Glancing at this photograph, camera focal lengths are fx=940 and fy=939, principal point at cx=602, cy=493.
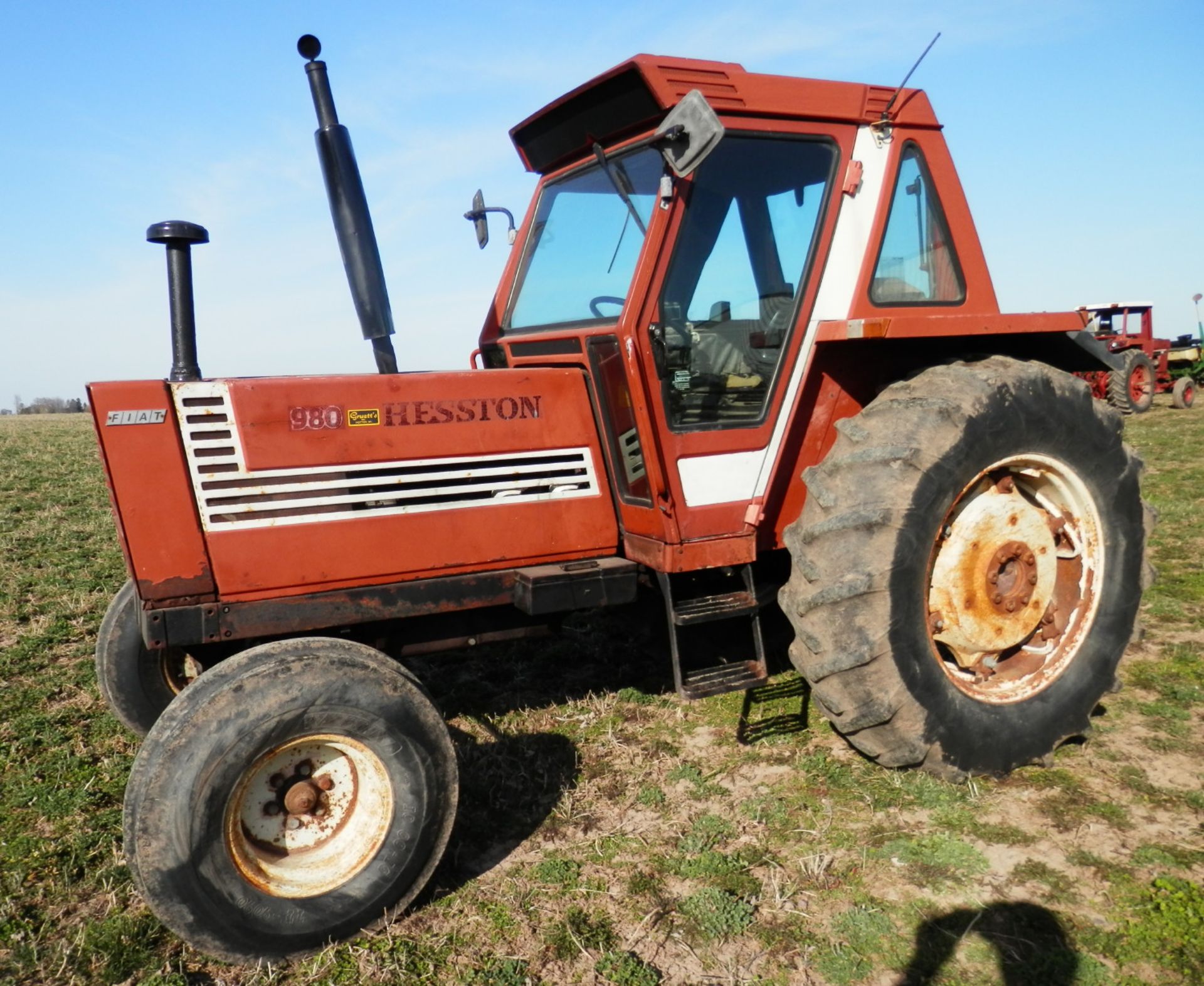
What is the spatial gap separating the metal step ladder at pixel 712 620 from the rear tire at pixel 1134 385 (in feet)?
49.6

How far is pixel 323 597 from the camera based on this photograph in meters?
3.09

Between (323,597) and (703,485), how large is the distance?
139 cm

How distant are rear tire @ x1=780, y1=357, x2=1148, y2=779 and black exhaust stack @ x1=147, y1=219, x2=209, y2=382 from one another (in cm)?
210

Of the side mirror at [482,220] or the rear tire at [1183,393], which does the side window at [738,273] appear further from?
the rear tire at [1183,393]

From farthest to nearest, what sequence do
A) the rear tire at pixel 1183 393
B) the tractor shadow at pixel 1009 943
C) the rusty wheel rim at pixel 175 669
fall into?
the rear tire at pixel 1183 393 → the rusty wheel rim at pixel 175 669 → the tractor shadow at pixel 1009 943

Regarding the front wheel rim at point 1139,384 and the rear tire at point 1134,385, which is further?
the front wheel rim at point 1139,384

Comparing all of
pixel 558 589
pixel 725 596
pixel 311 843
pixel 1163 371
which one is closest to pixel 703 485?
pixel 725 596

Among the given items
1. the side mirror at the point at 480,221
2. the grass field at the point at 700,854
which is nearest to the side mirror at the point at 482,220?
the side mirror at the point at 480,221

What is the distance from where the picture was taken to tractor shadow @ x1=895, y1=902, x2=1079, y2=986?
97.7 inches

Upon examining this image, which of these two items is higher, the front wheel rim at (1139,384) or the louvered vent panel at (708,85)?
the louvered vent panel at (708,85)

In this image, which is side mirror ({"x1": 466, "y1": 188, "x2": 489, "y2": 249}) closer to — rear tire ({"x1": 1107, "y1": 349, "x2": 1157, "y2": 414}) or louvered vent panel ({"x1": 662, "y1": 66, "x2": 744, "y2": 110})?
louvered vent panel ({"x1": 662, "y1": 66, "x2": 744, "y2": 110})

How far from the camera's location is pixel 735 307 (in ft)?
11.7

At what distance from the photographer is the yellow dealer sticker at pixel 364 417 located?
3123 mm

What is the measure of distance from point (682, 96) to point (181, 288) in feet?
5.87
